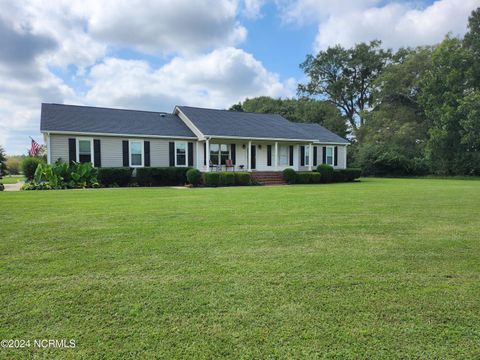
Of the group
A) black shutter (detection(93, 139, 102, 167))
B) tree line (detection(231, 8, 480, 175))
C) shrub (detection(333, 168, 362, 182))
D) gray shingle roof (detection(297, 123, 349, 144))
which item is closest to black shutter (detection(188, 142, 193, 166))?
black shutter (detection(93, 139, 102, 167))

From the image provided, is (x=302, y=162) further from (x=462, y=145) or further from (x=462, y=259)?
(x=462, y=259)

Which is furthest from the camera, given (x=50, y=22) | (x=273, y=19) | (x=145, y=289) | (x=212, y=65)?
(x=212, y=65)

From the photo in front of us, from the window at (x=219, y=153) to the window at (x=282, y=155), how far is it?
415 cm

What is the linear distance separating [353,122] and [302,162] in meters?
24.6

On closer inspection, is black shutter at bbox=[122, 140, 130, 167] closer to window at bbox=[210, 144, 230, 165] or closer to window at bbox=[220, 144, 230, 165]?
window at bbox=[210, 144, 230, 165]

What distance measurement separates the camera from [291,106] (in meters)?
43.5

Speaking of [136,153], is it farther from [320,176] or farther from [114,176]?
[320,176]

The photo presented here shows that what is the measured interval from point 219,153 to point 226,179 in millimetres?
4128

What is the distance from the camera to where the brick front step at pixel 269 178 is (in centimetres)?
1928

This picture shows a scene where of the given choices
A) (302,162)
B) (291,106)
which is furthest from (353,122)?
(302,162)

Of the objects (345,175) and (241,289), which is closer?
(241,289)

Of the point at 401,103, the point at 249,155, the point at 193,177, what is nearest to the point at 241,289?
the point at 193,177

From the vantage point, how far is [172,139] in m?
19.6

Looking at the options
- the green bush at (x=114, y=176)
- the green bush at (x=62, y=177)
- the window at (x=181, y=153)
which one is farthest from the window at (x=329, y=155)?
the green bush at (x=62, y=177)
